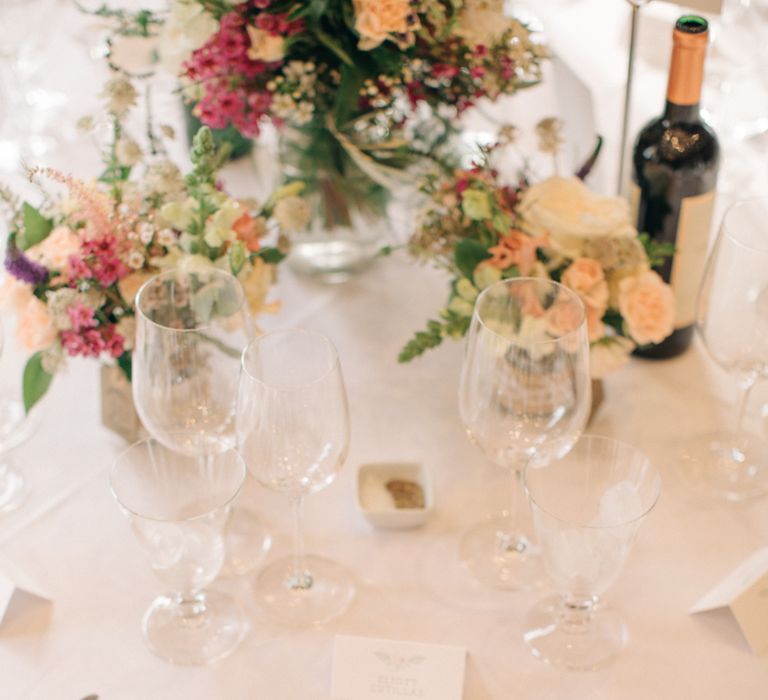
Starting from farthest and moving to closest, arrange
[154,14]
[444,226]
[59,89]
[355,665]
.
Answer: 1. [59,89]
2. [154,14]
3. [444,226]
4. [355,665]

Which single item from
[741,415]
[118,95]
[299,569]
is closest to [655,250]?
[741,415]

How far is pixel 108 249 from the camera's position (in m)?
1.17

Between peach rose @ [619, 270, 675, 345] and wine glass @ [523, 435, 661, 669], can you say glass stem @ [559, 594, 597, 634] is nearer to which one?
wine glass @ [523, 435, 661, 669]

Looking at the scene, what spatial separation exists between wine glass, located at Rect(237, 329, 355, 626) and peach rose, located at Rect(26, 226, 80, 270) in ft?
0.87

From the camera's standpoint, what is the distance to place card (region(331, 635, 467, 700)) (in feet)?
3.31

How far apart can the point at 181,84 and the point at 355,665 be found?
32.0 inches

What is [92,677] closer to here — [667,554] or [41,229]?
[41,229]

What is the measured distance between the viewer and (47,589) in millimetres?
1147

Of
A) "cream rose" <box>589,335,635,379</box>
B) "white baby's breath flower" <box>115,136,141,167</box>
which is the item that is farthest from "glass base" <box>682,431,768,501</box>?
"white baby's breath flower" <box>115,136,141,167</box>

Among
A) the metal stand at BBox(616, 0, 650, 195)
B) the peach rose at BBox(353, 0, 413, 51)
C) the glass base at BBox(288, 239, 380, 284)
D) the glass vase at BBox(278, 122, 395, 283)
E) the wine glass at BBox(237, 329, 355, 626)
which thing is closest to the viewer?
the wine glass at BBox(237, 329, 355, 626)

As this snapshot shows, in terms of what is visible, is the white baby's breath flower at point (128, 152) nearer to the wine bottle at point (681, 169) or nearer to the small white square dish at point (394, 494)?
the small white square dish at point (394, 494)

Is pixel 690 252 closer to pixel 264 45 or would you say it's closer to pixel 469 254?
pixel 469 254

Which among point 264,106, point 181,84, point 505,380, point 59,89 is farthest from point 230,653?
point 59,89

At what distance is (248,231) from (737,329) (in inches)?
21.2
